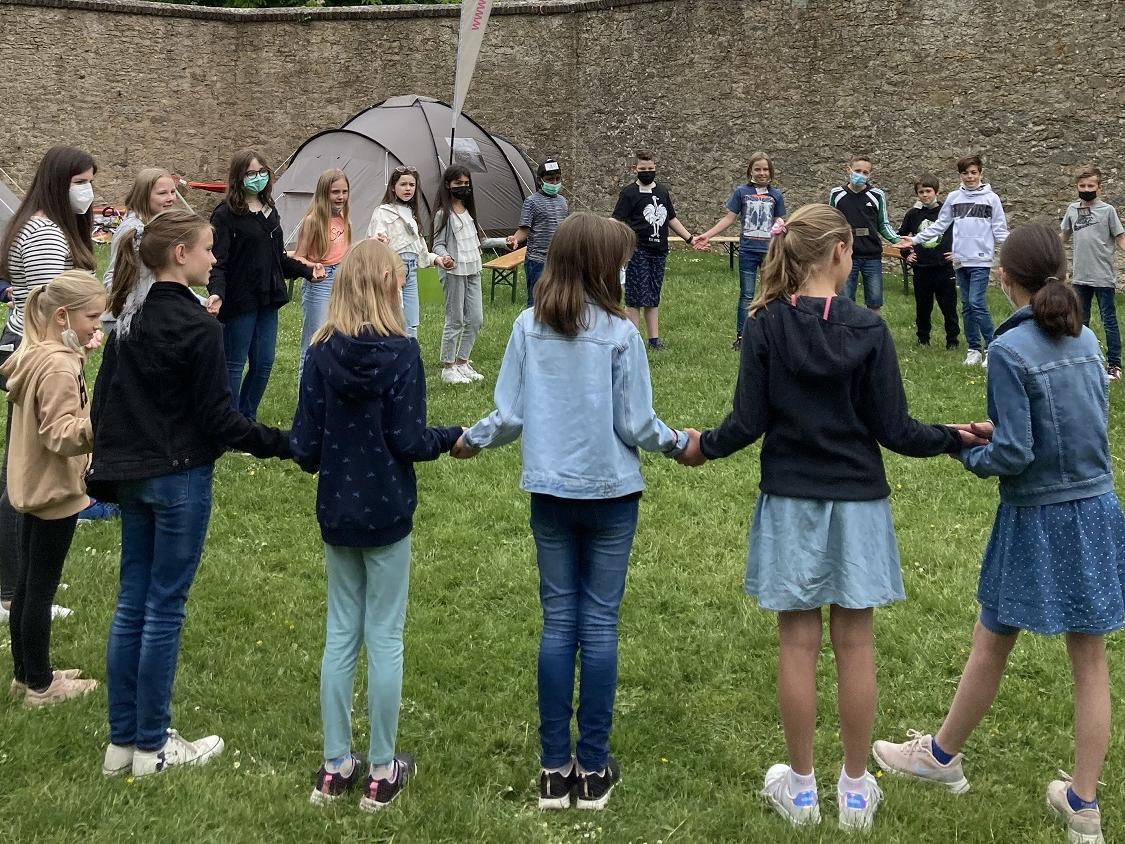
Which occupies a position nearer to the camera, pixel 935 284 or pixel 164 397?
pixel 164 397

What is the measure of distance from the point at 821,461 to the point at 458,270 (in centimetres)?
597

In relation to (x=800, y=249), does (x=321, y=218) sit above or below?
above

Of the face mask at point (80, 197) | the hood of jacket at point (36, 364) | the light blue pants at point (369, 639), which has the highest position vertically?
the face mask at point (80, 197)

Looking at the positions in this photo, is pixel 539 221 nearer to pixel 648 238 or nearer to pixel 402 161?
pixel 648 238

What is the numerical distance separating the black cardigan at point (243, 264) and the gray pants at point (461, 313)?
229 cm

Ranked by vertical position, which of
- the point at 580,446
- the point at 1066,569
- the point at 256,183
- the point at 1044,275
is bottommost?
the point at 1066,569

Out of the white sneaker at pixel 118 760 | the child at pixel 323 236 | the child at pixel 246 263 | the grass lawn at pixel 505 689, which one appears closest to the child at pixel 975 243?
the grass lawn at pixel 505 689

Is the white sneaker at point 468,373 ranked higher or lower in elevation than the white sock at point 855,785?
higher

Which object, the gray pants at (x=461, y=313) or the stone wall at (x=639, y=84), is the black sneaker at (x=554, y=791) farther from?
the stone wall at (x=639, y=84)

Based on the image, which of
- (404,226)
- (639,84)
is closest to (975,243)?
(404,226)

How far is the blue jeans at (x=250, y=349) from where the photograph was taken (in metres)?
6.49

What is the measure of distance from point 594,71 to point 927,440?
1735 centimetres

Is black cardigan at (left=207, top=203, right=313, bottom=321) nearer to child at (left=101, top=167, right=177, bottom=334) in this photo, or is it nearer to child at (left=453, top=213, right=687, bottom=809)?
child at (left=101, top=167, right=177, bottom=334)

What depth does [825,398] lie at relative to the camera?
2.98 m
